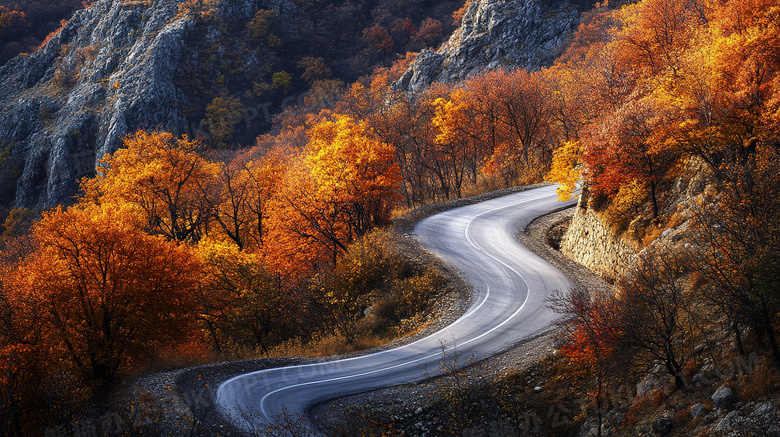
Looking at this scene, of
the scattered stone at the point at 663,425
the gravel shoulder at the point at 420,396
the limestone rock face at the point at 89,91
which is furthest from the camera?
the limestone rock face at the point at 89,91

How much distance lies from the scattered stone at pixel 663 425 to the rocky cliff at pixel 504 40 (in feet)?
250

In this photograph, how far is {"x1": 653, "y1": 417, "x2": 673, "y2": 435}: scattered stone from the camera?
31.4 ft

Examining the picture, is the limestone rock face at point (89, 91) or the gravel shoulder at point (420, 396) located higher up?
the limestone rock face at point (89, 91)

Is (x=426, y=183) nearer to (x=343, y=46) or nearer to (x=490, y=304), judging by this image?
(x=490, y=304)

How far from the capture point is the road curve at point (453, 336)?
14406 mm

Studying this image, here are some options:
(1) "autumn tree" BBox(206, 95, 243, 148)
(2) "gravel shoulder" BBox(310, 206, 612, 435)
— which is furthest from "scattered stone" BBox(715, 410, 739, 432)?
(1) "autumn tree" BBox(206, 95, 243, 148)

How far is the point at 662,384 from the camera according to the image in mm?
11156

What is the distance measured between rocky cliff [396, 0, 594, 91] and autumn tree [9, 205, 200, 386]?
233 feet

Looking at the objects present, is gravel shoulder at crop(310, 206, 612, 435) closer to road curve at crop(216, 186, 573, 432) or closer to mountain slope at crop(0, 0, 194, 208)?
road curve at crop(216, 186, 573, 432)

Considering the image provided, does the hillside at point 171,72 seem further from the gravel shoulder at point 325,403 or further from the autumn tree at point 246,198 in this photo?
the gravel shoulder at point 325,403

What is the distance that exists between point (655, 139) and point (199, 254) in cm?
2626

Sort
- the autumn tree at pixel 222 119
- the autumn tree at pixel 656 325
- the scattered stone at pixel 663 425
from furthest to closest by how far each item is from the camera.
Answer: the autumn tree at pixel 222 119 < the autumn tree at pixel 656 325 < the scattered stone at pixel 663 425

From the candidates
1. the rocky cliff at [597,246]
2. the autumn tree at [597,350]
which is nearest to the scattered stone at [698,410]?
the autumn tree at [597,350]

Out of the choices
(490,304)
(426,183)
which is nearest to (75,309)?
(490,304)
